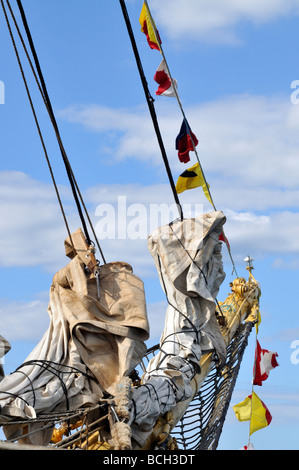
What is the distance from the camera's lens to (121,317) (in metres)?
14.3

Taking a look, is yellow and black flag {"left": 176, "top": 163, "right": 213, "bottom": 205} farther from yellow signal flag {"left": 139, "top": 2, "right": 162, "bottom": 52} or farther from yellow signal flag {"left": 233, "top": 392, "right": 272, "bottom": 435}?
yellow signal flag {"left": 233, "top": 392, "right": 272, "bottom": 435}

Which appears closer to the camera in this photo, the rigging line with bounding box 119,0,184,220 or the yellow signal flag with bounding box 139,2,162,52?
the rigging line with bounding box 119,0,184,220

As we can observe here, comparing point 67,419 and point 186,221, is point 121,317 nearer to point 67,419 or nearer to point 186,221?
point 67,419

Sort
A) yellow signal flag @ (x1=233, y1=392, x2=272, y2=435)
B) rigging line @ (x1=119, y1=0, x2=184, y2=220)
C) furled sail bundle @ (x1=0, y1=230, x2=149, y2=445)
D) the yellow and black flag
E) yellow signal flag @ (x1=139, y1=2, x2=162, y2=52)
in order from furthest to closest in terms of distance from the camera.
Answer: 1. yellow signal flag @ (x1=233, y1=392, x2=272, y2=435)
2. the yellow and black flag
3. yellow signal flag @ (x1=139, y1=2, x2=162, y2=52)
4. rigging line @ (x1=119, y1=0, x2=184, y2=220)
5. furled sail bundle @ (x1=0, y1=230, x2=149, y2=445)

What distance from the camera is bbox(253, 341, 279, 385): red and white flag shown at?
2116 cm

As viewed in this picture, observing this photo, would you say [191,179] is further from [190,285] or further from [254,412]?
[254,412]

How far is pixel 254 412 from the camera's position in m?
20.7

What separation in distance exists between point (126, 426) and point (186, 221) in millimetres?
4538

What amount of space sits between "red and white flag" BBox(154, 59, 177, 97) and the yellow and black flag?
3.99 feet

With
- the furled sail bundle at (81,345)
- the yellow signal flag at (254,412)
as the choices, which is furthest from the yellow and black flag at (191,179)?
the yellow signal flag at (254,412)

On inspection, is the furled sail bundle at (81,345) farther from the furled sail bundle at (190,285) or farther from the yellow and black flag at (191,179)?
the yellow and black flag at (191,179)
